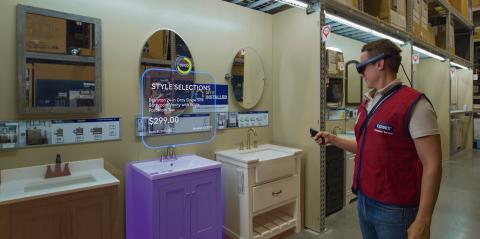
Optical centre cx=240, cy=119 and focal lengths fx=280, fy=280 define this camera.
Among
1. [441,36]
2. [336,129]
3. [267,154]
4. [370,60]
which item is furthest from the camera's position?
[441,36]

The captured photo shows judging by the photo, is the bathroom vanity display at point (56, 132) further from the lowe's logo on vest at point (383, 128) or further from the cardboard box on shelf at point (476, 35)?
the cardboard box on shelf at point (476, 35)

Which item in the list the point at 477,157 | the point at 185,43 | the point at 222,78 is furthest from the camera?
the point at 477,157

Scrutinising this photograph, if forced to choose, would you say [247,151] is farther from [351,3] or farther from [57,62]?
[351,3]

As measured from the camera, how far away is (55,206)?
1.54m

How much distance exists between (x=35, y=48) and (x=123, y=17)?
657mm

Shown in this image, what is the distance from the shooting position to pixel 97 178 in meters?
1.83

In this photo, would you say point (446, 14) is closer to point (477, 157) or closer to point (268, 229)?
point (477, 157)

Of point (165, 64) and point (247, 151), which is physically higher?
Answer: point (165, 64)

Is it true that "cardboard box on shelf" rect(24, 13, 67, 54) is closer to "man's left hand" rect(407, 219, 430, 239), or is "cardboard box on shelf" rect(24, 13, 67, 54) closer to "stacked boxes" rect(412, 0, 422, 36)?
"man's left hand" rect(407, 219, 430, 239)

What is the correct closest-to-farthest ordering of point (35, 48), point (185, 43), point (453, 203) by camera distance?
point (35, 48)
point (185, 43)
point (453, 203)

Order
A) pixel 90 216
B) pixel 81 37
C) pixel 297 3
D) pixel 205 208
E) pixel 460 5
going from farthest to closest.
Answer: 1. pixel 460 5
2. pixel 297 3
3. pixel 205 208
4. pixel 81 37
5. pixel 90 216

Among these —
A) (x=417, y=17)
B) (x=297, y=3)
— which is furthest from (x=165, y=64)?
(x=417, y=17)

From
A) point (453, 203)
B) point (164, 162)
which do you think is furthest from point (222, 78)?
point (453, 203)

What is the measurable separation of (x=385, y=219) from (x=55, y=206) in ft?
5.62
